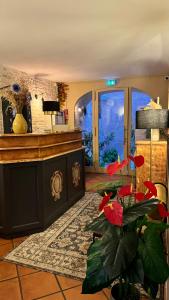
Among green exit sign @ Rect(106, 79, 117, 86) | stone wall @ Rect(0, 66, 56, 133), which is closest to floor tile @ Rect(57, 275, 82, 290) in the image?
stone wall @ Rect(0, 66, 56, 133)

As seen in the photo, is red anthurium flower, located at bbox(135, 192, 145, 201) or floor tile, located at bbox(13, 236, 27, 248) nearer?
red anthurium flower, located at bbox(135, 192, 145, 201)

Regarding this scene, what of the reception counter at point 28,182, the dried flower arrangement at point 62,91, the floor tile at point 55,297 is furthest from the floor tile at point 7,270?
the dried flower arrangement at point 62,91

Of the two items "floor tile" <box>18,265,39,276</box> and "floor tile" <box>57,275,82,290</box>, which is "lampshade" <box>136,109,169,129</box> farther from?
"floor tile" <box>18,265,39,276</box>

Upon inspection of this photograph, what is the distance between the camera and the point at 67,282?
7.19ft

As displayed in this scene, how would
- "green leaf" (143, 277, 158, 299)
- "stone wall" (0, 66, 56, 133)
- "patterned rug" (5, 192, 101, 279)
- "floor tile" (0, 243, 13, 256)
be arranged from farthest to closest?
"stone wall" (0, 66, 56, 133), "floor tile" (0, 243, 13, 256), "patterned rug" (5, 192, 101, 279), "green leaf" (143, 277, 158, 299)

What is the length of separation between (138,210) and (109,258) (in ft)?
0.94

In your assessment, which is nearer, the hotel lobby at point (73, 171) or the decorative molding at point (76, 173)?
the hotel lobby at point (73, 171)

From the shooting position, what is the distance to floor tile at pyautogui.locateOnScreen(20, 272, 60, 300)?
6.77ft

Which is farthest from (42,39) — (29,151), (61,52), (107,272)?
(107,272)

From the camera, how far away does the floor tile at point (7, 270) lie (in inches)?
90.4

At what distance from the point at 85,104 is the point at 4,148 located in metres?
4.42

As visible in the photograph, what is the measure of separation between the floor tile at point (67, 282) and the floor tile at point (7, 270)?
0.49 metres

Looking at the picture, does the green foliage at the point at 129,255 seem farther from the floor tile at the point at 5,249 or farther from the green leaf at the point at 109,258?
the floor tile at the point at 5,249

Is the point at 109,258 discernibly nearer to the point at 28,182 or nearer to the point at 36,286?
the point at 36,286
